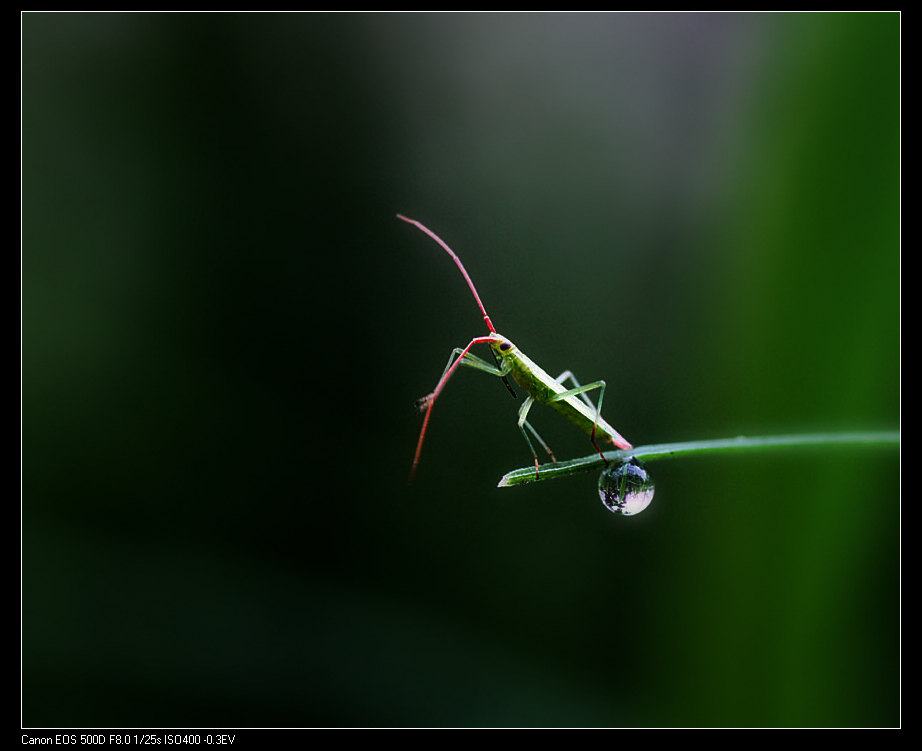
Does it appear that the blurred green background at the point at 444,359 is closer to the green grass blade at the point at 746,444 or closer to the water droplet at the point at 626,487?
the water droplet at the point at 626,487

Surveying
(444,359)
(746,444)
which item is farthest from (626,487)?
(444,359)

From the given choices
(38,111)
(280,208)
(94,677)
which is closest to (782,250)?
(280,208)

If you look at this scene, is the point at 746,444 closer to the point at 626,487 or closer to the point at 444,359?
the point at 626,487

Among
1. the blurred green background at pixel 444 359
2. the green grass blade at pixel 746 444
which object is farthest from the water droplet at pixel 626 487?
the blurred green background at pixel 444 359

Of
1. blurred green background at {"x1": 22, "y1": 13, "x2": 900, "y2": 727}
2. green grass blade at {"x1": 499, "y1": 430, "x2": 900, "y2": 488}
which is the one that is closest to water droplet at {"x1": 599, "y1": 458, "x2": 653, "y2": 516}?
green grass blade at {"x1": 499, "y1": 430, "x2": 900, "y2": 488}

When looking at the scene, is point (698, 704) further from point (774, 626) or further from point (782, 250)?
point (782, 250)

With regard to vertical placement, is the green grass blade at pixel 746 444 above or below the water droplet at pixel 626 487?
above

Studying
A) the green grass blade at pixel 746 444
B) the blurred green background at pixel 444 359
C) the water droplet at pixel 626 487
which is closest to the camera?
the green grass blade at pixel 746 444
